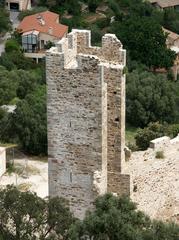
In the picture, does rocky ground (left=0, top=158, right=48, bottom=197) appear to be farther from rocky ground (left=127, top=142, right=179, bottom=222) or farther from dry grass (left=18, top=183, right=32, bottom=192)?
rocky ground (left=127, top=142, right=179, bottom=222)

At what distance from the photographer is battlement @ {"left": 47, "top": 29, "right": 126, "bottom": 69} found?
25.2 m

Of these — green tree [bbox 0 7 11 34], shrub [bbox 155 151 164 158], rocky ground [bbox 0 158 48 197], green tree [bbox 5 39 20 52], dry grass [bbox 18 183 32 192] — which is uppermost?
green tree [bbox 0 7 11 34]

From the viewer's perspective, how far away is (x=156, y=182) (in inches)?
1102

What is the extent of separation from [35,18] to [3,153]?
34.9 meters

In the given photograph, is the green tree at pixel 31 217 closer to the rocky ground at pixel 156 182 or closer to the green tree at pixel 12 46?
the rocky ground at pixel 156 182

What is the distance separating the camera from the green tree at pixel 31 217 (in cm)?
2536

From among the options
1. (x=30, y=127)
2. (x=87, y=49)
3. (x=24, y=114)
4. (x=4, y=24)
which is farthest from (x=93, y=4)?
(x=87, y=49)

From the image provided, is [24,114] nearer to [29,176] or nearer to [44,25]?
[29,176]

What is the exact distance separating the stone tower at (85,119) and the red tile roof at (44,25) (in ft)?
152

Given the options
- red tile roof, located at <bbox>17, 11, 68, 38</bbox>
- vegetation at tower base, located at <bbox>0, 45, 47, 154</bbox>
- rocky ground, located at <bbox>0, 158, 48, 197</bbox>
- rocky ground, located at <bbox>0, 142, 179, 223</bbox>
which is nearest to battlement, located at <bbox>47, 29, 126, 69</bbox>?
rocky ground, located at <bbox>0, 142, 179, 223</bbox>

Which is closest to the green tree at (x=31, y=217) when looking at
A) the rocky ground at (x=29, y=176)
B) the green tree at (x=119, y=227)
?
the green tree at (x=119, y=227)

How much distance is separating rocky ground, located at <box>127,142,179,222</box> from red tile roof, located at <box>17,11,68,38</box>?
144ft

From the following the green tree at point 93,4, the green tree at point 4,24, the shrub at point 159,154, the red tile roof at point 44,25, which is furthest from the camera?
the green tree at point 93,4

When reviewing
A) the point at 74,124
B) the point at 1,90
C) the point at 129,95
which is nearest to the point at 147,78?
the point at 129,95
